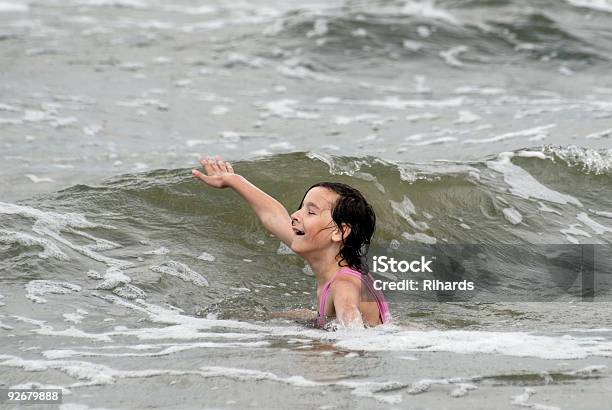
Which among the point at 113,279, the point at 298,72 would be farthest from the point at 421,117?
the point at 113,279

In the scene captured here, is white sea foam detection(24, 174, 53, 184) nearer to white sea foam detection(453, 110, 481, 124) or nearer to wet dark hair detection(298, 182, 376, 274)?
wet dark hair detection(298, 182, 376, 274)

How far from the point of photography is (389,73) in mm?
13820

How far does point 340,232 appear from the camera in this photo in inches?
236

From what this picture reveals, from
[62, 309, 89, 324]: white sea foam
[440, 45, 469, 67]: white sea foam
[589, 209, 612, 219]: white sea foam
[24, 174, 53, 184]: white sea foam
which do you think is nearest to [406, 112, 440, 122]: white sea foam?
[440, 45, 469, 67]: white sea foam

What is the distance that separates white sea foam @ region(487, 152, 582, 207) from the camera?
905cm

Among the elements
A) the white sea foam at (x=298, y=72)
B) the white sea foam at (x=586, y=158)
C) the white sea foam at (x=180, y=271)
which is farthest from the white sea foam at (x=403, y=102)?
the white sea foam at (x=180, y=271)

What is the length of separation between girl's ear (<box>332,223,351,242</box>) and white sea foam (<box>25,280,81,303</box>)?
1.62 meters

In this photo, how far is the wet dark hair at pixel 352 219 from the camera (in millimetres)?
5969

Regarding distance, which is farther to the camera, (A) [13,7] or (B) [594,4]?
(B) [594,4]

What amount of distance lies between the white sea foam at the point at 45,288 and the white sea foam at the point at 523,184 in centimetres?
420

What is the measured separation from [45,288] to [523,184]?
15.1 ft

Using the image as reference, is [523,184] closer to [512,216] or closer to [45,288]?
[512,216]

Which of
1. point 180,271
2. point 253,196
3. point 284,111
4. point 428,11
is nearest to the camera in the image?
point 253,196

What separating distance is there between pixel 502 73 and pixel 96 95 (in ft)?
17.3
